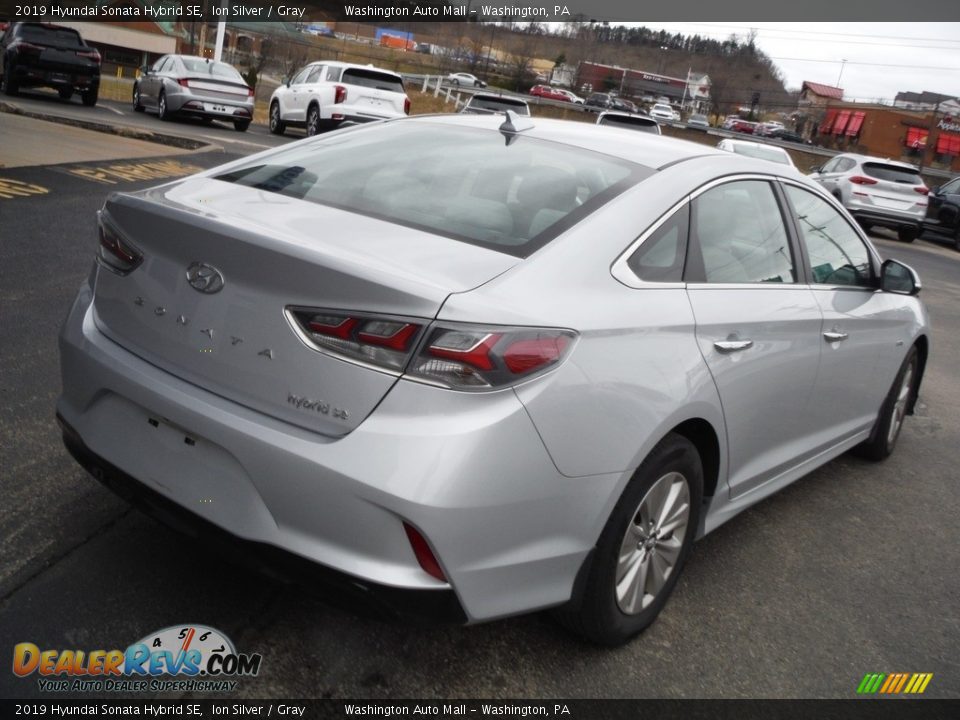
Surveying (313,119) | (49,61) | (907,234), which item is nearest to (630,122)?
(907,234)

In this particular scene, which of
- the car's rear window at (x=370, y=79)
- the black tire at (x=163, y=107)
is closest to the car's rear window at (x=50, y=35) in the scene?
the black tire at (x=163, y=107)

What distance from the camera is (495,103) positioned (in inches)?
862

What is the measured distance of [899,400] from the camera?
5383mm

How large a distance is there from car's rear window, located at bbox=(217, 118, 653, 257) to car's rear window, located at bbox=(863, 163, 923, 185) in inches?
743

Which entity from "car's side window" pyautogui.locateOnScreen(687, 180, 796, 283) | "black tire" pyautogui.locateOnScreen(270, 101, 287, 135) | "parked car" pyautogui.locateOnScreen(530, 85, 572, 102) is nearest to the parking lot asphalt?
"car's side window" pyautogui.locateOnScreen(687, 180, 796, 283)

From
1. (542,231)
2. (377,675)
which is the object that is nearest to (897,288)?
(542,231)

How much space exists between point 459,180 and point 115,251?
3.55 feet

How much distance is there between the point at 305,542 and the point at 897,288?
3255 millimetres

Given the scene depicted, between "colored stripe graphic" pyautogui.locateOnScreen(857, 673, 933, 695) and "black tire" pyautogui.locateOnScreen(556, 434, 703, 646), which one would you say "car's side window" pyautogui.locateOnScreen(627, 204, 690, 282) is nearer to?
"black tire" pyautogui.locateOnScreen(556, 434, 703, 646)

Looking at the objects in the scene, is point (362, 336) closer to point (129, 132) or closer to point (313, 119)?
point (129, 132)

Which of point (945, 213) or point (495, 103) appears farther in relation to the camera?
point (495, 103)

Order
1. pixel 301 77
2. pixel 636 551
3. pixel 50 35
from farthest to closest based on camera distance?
pixel 301 77
pixel 50 35
pixel 636 551

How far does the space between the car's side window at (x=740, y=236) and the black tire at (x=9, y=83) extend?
70.2 ft

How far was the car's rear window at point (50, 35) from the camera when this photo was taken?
70.6ft
